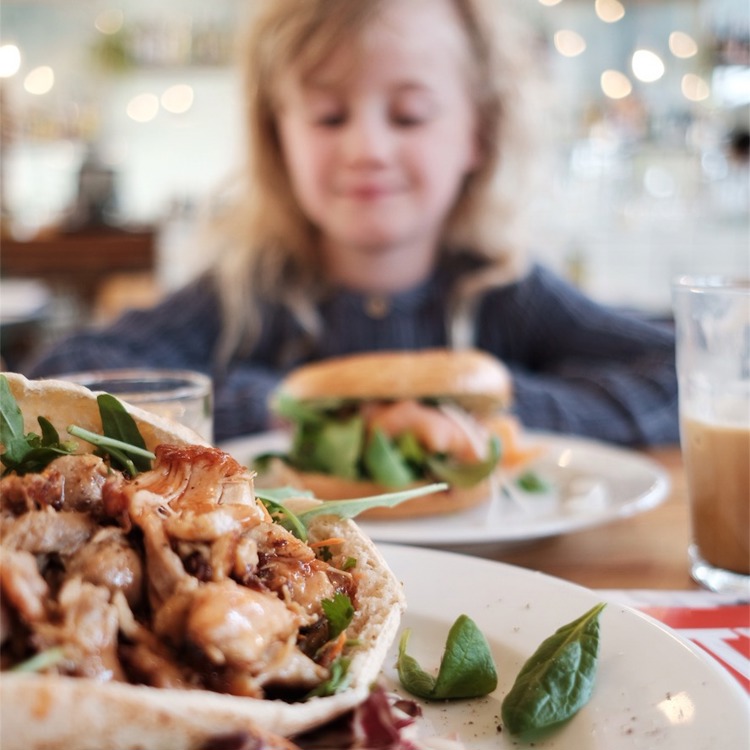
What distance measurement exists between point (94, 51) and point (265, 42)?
318 inches

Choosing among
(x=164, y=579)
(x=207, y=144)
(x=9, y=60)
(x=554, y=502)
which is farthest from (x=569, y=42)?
(x=164, y=579)

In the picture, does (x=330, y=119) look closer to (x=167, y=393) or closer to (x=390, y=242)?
(x=390, y=242)

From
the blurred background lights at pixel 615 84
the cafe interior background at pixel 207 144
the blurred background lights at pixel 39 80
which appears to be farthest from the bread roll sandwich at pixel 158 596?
the blurred background lights at pixel 39 80

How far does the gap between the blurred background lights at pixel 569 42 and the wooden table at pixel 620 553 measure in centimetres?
776

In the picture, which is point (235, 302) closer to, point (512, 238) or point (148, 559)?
point (512, 238)

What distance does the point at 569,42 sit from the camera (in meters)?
8.58

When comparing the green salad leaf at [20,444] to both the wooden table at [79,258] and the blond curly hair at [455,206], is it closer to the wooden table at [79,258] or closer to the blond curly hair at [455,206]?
the blond curly hair at [455,206]

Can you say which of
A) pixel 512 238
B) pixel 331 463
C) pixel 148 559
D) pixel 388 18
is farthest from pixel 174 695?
pixel 512 238

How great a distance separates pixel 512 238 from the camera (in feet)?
Result: 10.3

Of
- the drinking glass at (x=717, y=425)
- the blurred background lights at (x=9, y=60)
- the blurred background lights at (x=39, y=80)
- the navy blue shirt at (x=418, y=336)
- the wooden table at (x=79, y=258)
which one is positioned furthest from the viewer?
the blurred background lights at (x=39, y=80)

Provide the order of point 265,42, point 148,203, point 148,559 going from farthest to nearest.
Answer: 1. point 148,203
2. point 265,42
3. point 148,559

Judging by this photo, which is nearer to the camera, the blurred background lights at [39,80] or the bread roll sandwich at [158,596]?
the bread roll sandwich at [158,596]

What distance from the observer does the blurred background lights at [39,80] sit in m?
10.9

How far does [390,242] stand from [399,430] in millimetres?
1191
